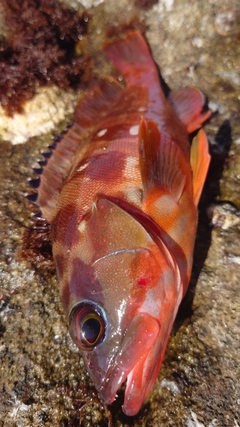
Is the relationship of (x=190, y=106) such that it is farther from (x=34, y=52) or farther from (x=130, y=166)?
(x=34, y=52)

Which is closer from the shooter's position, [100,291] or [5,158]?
[100,291]

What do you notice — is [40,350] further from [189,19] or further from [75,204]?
[189,19]

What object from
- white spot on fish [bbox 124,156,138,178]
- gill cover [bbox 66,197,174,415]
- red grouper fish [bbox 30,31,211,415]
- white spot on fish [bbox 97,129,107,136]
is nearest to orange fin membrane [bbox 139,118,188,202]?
red grouper fish [bbox 30,31,211,415]

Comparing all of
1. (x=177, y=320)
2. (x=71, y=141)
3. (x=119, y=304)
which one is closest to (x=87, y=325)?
(x=119, y=304)

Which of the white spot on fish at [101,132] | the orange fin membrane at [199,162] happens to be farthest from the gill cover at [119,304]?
the white spot on fish at [101,132]

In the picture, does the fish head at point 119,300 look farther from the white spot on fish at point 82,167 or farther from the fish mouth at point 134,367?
the white spot on fish at point 82,167

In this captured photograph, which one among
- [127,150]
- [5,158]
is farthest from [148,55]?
[5,158]
